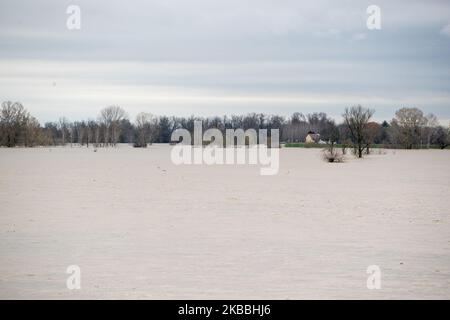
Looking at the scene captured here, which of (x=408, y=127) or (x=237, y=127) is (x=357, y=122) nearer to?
(x=408, y=127)

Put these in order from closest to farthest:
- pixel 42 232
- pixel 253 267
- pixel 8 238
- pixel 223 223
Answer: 1. pixel 253 267
2. pixel 8 238
3. pixel 42 232
4. pixel 223 223

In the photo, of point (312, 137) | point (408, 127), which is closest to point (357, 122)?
point (408, 127)

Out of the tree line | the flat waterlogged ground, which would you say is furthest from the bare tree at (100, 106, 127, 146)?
the flat waterlogged ground

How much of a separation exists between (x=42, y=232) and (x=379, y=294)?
7914 mm

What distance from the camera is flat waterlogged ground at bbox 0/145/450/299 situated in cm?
842

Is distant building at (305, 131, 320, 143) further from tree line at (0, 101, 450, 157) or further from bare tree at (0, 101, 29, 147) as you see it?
bare tree at (0, 101, 29, 147)

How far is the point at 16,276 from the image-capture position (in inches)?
355

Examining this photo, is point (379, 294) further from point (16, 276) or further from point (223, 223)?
point (223, 223)

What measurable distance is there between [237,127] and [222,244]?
170 meters

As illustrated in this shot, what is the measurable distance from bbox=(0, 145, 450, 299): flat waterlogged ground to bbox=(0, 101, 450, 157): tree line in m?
54.9

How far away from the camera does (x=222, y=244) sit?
11.7 m

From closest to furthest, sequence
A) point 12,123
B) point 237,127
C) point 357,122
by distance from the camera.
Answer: point 357,122
point 12,123
point 237,127

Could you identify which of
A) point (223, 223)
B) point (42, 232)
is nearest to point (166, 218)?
point (223, 223)

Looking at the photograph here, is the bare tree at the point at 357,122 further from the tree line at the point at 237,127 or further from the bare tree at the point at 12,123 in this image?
the bare tree at the point at 12,123
